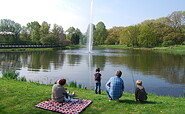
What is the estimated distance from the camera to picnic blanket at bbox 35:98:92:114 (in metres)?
5.61

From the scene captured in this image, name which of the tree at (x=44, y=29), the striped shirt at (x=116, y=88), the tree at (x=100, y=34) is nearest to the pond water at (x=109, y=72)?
the striped shirt at (x=116, y=88)

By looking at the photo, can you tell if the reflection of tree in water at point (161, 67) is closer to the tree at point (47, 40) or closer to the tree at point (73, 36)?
the tree at point (47, 40)

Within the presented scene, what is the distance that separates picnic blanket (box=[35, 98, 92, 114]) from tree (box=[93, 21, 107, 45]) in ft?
346

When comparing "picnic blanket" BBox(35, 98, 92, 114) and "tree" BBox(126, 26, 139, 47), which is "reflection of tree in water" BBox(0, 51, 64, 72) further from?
"tree" BBox(126, 26, 139, 47)

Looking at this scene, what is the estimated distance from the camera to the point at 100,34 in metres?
112

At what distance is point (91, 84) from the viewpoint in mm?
13266

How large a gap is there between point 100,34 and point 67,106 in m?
108

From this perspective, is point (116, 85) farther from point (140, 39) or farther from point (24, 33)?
point (24, 33)

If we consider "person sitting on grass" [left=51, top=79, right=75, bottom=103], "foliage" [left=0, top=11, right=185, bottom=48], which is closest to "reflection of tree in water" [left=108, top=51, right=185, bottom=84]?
"person sitting on grass" [left=51, top=79, right=75, bottom=103]

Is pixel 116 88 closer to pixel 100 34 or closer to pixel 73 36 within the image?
pixel 100 34

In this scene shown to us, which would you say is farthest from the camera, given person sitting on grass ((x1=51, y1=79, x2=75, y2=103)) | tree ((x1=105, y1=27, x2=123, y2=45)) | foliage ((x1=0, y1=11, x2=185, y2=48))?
tree ((x1=105, y1=27, x2=123, y2=45))

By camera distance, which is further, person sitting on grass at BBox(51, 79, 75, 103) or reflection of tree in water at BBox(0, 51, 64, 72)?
reflection of tree in water at BBox(0, 51, 64, 72)

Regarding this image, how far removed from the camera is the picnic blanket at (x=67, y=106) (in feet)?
18.4

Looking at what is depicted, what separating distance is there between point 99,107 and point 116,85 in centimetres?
115
